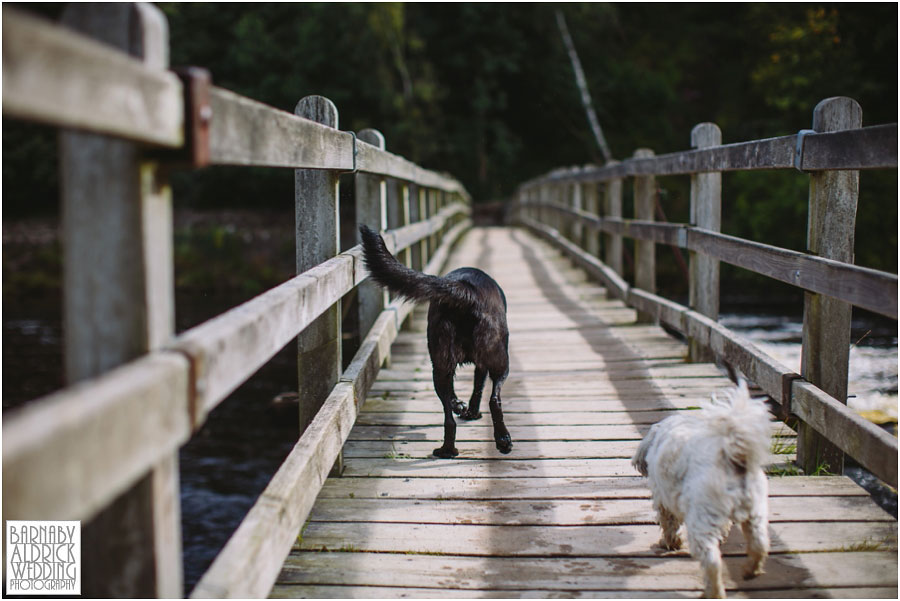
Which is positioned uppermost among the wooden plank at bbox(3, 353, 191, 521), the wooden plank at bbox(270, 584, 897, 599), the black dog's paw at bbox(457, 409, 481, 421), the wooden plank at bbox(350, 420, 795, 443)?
the wooden plank at bbox(3, 353, 191, 521)

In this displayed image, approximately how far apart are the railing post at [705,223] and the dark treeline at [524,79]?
58.0 feet

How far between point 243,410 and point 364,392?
6.07 metres

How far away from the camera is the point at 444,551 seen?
242 cm

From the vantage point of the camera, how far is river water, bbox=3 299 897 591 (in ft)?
21.2

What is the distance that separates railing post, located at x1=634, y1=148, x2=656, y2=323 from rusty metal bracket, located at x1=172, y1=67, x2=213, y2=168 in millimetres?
4939

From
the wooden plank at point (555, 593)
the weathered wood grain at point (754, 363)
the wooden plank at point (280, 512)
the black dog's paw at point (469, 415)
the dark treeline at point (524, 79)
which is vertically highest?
the dark treeline at point (524, 79)

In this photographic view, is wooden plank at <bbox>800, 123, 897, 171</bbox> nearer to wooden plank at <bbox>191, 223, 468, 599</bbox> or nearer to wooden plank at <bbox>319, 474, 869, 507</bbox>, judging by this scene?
wooden plank at <bbox>319, 474, 869, 507</bbox>

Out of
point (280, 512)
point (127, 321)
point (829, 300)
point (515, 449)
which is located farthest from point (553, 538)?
point (127, 321)

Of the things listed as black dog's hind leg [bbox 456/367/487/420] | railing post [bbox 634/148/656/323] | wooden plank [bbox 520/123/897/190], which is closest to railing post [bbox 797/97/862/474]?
wooden plank [bbox 520/123/897/190]

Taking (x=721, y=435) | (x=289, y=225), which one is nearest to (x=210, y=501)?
(x=721, y=435)

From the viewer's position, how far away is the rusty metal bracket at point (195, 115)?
4.50 ft

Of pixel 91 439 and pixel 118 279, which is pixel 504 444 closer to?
pixel 118 279

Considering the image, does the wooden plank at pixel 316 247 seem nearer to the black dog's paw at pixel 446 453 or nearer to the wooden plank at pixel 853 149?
the black dog's paw at pixel 446 453

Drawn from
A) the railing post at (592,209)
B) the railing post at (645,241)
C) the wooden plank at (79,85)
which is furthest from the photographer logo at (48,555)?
the railing post at (592,209)
